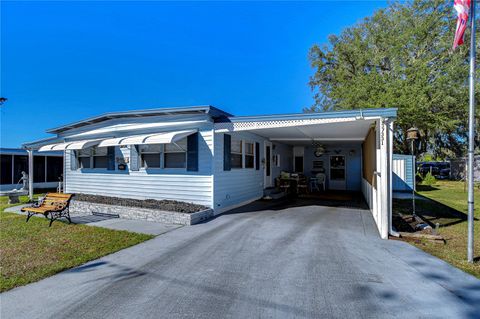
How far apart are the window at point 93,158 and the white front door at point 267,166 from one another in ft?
21.9

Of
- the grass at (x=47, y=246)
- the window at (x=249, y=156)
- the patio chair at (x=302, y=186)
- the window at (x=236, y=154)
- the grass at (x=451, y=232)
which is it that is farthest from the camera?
the patio chair at (x=302, y=186)

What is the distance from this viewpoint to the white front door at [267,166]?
A: 36.7 feet

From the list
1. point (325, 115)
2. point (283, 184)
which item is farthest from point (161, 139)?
point (283, 184)

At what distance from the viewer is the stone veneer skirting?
6.63 metres

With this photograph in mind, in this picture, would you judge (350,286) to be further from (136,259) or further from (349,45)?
(349,45)

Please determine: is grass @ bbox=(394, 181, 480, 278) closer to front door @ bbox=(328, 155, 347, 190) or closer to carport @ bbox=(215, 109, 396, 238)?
carport @ bbox=(215, 109, 396, 238)

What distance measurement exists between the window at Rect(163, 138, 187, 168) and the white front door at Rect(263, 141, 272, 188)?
13.3 ft

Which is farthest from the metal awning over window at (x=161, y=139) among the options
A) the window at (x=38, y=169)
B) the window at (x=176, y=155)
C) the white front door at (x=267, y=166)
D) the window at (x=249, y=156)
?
the window at (x=38, y=169)

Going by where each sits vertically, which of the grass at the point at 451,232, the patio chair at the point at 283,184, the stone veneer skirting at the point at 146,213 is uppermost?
the patio chair at the point at 283,184

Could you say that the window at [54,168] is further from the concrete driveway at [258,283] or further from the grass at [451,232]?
the grass at [451,232]

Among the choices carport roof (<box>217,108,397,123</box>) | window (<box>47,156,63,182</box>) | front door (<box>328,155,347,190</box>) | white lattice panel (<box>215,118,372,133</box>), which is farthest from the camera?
window (<box>47,156,63,182</box>)

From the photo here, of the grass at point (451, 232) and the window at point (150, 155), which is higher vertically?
the window at point (150, 155)

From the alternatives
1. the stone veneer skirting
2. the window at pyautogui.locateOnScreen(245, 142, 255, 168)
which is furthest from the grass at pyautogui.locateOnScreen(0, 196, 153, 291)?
the window at pyautogui.locateOnScreen(245, 142, 255, 168)

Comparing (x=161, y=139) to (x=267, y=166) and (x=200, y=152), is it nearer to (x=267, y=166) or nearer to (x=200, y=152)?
(x=200, y=152)
